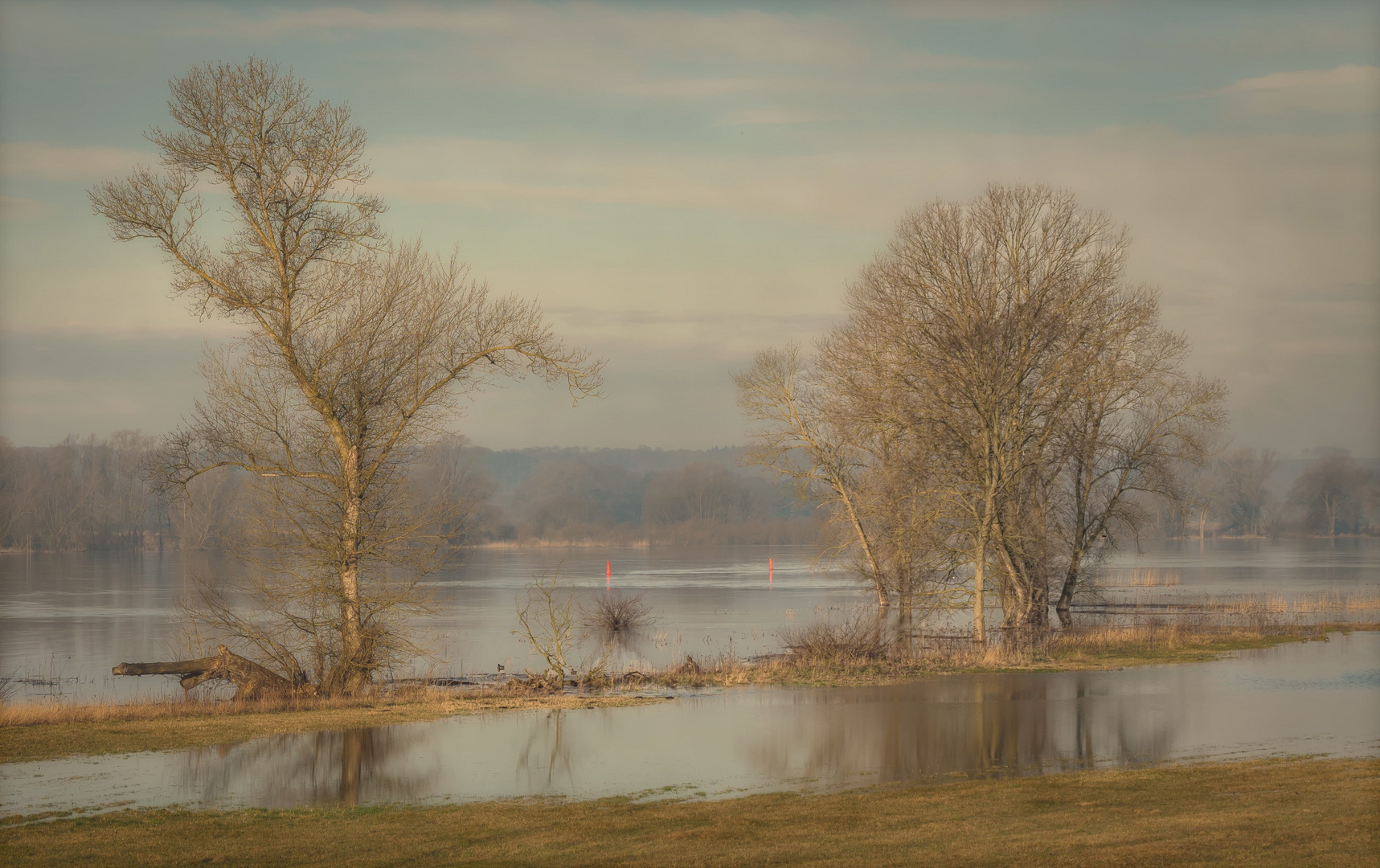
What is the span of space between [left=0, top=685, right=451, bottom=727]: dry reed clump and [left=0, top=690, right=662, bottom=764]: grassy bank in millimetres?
16

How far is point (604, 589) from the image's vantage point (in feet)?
198

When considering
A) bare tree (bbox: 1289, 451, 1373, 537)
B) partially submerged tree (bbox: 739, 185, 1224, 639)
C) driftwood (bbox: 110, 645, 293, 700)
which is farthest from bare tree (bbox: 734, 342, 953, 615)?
bare tree (bbox: 1289, 451, 1373, 537)

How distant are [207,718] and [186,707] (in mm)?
1173

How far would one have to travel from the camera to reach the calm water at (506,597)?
3256 centimetres

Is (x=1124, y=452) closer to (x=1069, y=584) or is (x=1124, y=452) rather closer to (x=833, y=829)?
(x=1069, y=584)

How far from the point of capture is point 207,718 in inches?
808

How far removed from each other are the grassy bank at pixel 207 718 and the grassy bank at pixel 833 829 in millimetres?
5375

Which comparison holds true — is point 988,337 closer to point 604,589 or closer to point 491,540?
point 604,589

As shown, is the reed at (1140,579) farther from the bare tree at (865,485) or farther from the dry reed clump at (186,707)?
the dry reed clump at (186,707)

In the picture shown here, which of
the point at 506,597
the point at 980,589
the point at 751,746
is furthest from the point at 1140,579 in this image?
the point at 751,746

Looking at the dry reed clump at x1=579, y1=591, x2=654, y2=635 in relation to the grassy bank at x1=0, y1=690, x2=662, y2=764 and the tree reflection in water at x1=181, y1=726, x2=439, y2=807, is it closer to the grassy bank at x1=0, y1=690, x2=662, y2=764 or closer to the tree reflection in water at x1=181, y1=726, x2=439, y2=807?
the grassy bank at x1=0, y1=690, x2=662, y2=764

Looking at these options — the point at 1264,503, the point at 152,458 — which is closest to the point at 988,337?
the point at 152,458

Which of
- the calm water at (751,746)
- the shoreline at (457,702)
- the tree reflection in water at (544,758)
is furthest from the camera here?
the shoreline at (457,702)

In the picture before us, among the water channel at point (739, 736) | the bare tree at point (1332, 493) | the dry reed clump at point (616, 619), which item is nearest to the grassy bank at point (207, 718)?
the water channel at point (739, 736)
